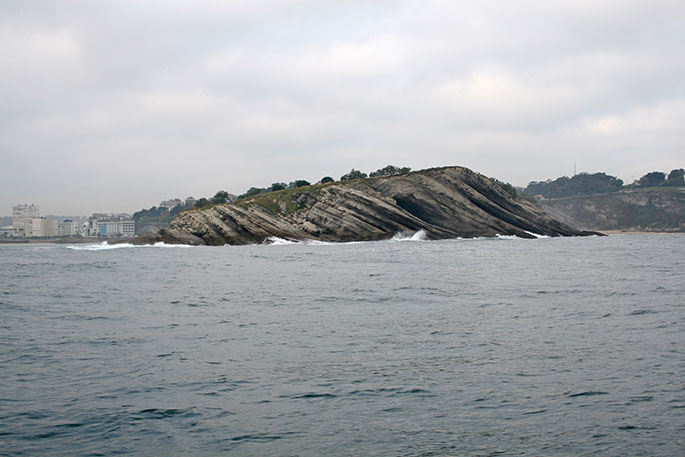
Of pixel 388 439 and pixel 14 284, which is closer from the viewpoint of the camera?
pixel 388 439

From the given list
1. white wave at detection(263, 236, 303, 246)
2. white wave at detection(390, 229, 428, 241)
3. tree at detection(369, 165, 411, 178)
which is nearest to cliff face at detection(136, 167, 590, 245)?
white wave at detection(263, 236, 303, 246)

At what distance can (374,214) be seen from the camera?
11750cm

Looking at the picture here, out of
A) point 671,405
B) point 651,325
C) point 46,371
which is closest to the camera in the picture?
point 671,405

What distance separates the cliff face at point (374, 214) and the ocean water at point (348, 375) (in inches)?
→ 3207

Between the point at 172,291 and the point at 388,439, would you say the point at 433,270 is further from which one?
the point at 388,439

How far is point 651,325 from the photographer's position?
18562mm

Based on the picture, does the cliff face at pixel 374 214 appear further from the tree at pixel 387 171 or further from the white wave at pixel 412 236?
the tree at pixel 387 171

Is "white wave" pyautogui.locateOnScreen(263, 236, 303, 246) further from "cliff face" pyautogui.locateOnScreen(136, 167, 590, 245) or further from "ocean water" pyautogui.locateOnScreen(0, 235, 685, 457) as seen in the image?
"ocean water" pyautogui.locateOnScreen(0, 235, 685, 457)

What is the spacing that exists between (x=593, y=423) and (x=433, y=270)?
3203cm

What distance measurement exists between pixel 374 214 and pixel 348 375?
343 ft

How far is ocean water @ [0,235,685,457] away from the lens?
31.2 ft

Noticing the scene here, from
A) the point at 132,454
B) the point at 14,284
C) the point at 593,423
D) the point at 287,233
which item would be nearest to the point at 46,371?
the point at 132,454

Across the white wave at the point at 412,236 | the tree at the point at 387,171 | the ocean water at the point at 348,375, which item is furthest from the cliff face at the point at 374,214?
the ocean water at the point at 348,375

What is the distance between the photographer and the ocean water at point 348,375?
9.52 meters
